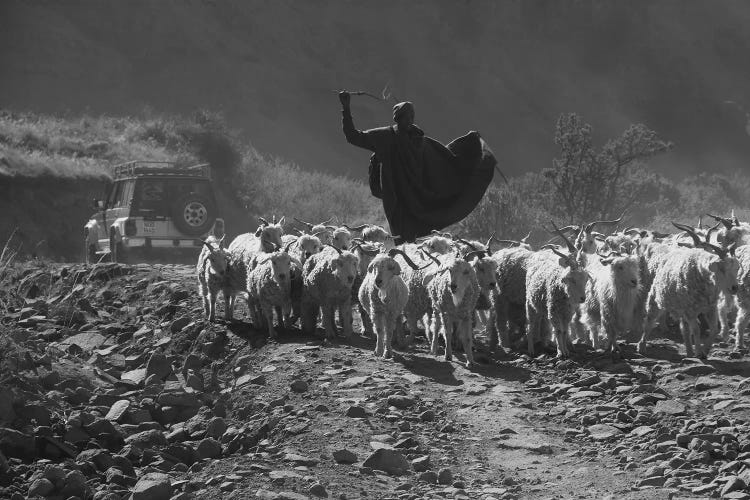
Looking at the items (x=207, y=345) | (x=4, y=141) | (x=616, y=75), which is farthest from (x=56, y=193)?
(x=616, y=75)

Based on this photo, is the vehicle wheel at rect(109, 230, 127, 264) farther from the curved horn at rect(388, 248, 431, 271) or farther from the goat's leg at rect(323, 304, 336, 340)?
the curved horn at rect(388, 248, 431, 271)

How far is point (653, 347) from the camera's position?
1398 centimetres

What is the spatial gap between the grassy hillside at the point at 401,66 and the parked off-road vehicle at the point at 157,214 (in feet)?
96.0

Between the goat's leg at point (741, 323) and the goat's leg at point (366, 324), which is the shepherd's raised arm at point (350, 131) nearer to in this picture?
the goat's leg at point (366, 324)

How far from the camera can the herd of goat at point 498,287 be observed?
13.2 metres

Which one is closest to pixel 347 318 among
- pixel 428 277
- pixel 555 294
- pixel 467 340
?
pixel 428 277

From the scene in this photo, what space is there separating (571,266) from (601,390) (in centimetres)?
214

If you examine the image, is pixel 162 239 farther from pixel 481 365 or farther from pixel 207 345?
pixel 481 365

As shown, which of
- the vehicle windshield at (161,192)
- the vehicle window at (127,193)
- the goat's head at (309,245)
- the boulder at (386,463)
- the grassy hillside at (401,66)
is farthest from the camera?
the grassy hillside at (401,66)

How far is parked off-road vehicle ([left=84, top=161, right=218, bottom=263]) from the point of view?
23953mm

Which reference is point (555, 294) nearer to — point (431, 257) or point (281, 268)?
point (431, 257)

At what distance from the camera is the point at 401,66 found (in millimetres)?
64625

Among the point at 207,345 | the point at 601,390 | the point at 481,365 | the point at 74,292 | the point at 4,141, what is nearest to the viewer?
the point at 601,390

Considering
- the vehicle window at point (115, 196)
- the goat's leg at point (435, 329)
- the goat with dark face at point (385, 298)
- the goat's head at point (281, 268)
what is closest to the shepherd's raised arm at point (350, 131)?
the goat's head at point (281, 268)
